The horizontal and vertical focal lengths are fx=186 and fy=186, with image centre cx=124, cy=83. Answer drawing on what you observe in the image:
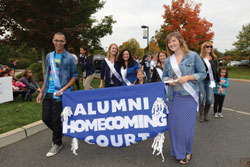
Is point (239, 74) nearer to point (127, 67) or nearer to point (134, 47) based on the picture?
point (127, 67)

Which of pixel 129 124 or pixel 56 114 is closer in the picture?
pixel 129 124

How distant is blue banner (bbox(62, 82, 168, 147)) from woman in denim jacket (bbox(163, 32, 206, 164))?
6.6 inches

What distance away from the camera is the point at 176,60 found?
279cm

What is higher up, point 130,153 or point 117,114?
point 117,114

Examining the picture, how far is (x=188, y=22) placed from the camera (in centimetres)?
2786

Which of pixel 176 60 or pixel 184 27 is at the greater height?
pixel 184 27

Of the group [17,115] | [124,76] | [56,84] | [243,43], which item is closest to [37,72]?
[17,115]

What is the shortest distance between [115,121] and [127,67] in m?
1.83

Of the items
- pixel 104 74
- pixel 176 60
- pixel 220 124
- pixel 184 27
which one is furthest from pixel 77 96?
pixel 184 27

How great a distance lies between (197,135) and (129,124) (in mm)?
1870

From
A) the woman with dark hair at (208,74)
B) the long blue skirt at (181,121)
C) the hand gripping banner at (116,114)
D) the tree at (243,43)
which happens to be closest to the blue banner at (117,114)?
the hand gripping banner at (116,114)

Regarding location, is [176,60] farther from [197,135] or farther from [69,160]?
[69,160]

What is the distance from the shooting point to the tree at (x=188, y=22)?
27281mm

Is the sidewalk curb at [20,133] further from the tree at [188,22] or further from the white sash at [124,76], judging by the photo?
the tree at [188,22]
